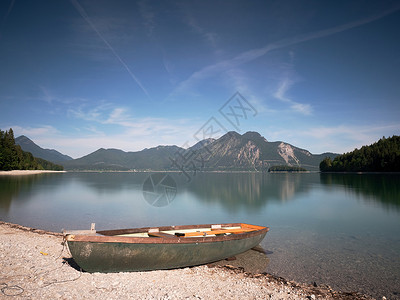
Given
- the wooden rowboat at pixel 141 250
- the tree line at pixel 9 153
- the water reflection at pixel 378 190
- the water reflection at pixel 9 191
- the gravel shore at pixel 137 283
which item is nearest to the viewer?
the gravel shore at pixel 137 283

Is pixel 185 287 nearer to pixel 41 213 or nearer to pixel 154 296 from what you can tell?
pixel 154 296

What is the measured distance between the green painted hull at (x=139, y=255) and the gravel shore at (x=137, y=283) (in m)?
0.29

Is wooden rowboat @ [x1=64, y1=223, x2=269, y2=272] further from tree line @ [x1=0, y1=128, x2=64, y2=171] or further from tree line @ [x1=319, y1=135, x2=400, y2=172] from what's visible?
tree line @ [x1=319, y1=135, x2=400, y2=172]

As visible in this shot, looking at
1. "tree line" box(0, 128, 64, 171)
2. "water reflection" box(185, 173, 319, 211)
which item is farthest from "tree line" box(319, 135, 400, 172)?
"tree line" box(0, 128, 64, 171)

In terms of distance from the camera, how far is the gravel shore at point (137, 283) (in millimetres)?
8289

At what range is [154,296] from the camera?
326 inches

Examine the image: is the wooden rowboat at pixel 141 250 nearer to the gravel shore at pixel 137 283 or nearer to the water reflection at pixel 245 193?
the gravel shore at pixel 137 283

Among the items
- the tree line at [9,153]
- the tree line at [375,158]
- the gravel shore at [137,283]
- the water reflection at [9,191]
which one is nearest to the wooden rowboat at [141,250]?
the gravel shore at [137,283]

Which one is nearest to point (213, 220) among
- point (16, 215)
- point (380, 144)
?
point (16, 215)

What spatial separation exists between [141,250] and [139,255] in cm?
20

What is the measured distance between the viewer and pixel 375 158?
5012 inches

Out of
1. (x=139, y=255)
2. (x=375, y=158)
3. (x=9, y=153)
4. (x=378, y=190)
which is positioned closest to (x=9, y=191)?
(x=139, y=255)

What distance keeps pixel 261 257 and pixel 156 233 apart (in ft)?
17.5

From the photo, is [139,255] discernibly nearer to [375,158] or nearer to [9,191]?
[9,191]
